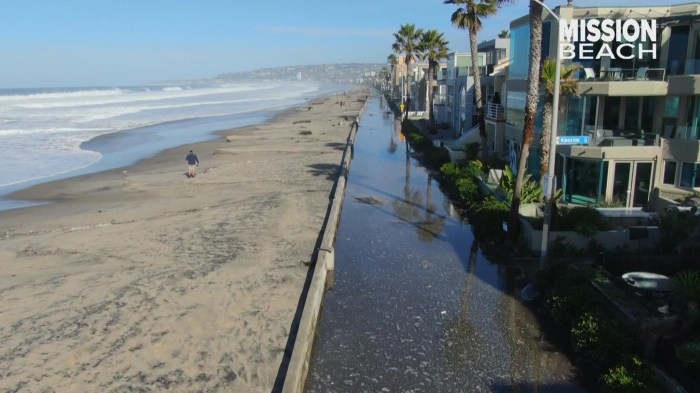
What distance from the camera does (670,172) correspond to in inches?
742

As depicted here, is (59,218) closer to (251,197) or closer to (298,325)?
(251,197)

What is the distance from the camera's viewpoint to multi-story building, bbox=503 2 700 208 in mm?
18297

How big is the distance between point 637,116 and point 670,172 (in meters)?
2.29

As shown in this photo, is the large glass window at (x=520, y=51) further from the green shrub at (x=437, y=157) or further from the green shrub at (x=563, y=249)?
the green shrub at (x=563, y=249)

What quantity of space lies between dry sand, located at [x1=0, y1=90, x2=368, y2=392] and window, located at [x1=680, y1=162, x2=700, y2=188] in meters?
12.4

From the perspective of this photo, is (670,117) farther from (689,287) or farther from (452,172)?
(689,287)

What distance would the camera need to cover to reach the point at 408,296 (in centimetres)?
1400

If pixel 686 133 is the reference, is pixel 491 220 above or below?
below

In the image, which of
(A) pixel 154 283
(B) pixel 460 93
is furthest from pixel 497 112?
(A) pixel 154 283

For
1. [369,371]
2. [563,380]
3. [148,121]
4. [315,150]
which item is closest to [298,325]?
[369,371]

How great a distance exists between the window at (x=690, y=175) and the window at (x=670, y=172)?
254 millimetres

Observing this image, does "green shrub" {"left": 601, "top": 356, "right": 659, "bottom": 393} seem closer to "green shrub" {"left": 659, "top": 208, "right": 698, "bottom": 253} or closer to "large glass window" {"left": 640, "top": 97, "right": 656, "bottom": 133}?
"green shrub" {"left": 659, "top": 208, "right": 698, "bottom": 253}

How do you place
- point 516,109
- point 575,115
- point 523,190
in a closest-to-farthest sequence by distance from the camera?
point 523,190 < point 575,115 < point 516,109

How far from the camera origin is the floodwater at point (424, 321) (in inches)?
408
